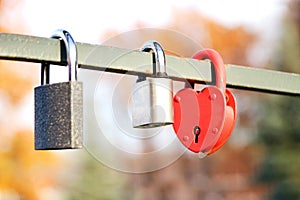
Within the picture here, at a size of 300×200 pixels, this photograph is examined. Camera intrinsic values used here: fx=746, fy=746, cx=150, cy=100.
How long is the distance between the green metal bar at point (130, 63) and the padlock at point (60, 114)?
0.06 meters

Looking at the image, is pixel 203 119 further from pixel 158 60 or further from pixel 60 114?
pixel 60 114

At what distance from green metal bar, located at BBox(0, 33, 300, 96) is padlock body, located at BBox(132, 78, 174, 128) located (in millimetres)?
39

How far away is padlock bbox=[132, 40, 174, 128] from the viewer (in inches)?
55.4

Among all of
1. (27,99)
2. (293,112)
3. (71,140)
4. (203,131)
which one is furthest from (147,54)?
(293,112)

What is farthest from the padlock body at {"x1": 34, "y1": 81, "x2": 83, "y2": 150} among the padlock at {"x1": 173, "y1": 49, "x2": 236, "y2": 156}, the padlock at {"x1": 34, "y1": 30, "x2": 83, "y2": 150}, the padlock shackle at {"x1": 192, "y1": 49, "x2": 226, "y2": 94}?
the padlock shackle at {"x1": 192, "y1": 49, "x2": 226, "y2": 94}

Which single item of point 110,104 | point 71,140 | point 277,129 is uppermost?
point 277,129

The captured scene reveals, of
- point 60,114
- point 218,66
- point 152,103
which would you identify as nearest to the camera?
point 60,114

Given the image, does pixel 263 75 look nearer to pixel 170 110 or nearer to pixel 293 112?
pixel 170 110

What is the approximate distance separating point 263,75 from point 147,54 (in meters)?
0.35

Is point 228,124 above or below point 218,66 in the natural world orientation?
below

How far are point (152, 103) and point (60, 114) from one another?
0.23 m

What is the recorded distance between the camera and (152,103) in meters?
1.41

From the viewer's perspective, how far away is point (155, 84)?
1425mm

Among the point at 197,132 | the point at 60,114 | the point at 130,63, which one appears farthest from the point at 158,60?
the point at 60,114
